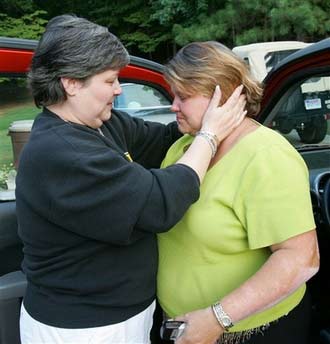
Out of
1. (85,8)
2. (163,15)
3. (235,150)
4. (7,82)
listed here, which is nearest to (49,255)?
(235,150)

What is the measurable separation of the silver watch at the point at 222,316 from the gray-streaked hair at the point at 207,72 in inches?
25.6

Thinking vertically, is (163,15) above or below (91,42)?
below

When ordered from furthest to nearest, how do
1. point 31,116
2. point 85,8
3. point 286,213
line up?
point 85,8 < point 31,116 < point 286,213

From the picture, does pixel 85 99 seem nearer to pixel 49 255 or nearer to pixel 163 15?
pixel 49 255

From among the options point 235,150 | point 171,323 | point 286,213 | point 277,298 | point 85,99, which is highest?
point 85,99

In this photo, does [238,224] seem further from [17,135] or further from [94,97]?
[17,135]

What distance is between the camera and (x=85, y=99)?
1731 millimetres

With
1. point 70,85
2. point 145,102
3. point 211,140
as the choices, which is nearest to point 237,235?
point 211,140

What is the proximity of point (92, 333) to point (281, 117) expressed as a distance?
4.97 ft

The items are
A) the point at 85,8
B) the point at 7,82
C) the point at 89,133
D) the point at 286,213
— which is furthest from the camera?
the point at 85,8

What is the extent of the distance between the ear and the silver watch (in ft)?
2.53

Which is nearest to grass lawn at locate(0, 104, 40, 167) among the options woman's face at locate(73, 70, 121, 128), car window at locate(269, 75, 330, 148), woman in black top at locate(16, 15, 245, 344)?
woman in black top at locate(16, 15, 245, 344)

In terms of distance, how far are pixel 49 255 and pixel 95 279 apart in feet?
0.54

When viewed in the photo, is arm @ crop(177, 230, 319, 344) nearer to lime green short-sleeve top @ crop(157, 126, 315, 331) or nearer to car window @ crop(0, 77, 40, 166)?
lime green short-sleeve top @ crop(157, 126, 315, 331)
